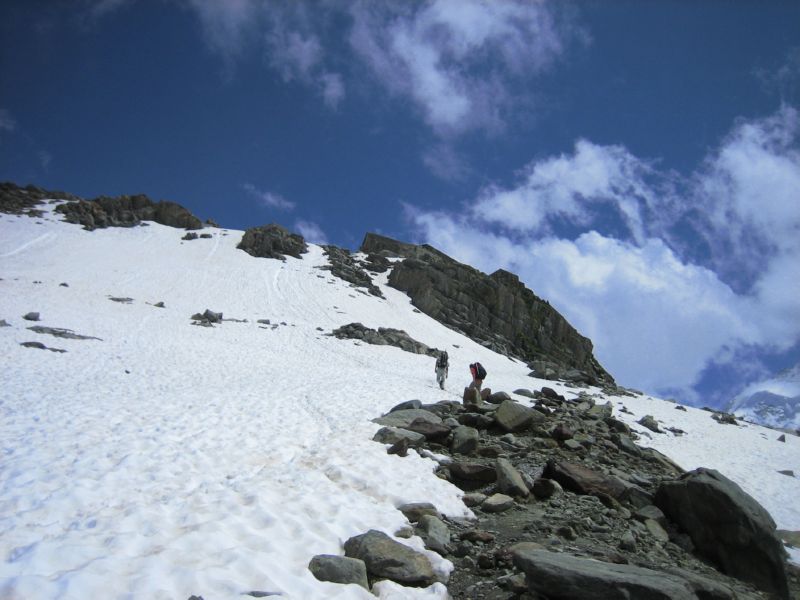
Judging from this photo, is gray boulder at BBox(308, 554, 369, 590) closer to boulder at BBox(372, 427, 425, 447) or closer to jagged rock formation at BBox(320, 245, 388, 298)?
boulder at BBox(372, 427, 425, 447)

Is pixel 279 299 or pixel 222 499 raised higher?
pixel 279 299

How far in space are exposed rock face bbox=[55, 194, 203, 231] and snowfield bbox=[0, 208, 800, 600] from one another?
43178 millimetres

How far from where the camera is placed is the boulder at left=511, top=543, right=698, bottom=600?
14.9 ft

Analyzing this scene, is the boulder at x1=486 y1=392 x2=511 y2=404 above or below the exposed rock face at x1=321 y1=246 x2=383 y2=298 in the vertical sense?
below

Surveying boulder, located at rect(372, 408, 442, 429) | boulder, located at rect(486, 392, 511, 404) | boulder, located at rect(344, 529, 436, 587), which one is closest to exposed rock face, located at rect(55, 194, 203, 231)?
boulder, located at rect(486, 392, 511, 404)

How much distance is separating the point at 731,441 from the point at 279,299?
42.6 metres

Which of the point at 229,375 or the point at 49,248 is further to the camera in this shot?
the point at 49,248

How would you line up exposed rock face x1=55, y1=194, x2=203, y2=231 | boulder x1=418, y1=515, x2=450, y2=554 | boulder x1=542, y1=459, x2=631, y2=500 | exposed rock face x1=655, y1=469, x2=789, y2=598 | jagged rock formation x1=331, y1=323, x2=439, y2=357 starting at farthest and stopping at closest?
1. exposed rock face x1=55, y1=194, x2=203, y2=231
2. jagged rock formation x1=331, y1=323, x2=439, y2=357
3. boulder x1=542, y1=459, x2=631, y2=500
4. exposed rock face x1=655, y1=469, x2=789, y2=598
5. boulder x1=418, y1=515, x2=450, y2=554

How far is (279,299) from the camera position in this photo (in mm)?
51125

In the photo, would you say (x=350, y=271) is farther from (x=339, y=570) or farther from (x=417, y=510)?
A: (x=339, y=570)

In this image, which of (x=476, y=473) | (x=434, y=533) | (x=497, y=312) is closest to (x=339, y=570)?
(x=434, y=533)

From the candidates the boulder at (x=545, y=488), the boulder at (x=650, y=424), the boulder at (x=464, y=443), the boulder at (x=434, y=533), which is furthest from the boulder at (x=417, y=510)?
the boulder at (x=650, y=424)

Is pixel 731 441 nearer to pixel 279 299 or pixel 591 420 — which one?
pixel 591 420

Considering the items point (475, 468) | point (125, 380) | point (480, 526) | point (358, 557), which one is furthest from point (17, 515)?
point (125, 380)
